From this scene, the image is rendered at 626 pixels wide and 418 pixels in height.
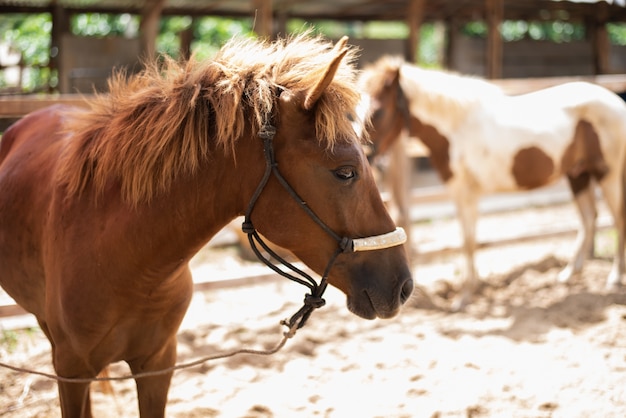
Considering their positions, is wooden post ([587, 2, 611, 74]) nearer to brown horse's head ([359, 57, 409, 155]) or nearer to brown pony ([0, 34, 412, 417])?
brown horse's head ([359, 57, 409, 155])

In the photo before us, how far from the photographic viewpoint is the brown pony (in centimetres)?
161

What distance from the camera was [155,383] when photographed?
2105 mm

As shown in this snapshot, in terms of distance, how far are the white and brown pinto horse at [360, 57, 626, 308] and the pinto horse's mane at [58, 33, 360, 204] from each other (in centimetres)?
303

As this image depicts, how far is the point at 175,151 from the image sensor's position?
5.42 feet

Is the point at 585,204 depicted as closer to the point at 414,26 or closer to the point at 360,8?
the point at 414,26

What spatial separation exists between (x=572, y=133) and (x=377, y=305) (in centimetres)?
393

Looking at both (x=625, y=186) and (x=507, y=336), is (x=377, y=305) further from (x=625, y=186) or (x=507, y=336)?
(x=625, y=186)

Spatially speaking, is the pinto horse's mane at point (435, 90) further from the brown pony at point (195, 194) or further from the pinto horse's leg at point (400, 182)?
the brown pony at point (195, 194)

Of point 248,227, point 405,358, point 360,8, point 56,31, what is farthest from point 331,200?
point 360,8

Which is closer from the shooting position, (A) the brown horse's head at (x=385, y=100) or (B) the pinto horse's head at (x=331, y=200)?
(B) the pinto horse's head at (x=331, y=200)

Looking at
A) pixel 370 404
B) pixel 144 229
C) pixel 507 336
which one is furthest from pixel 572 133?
pixel 144 229

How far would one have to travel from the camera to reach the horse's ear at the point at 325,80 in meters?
1.46

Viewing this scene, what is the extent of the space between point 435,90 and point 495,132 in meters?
0.62

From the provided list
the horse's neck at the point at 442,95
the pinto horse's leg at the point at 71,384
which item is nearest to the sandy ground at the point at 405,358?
the pinto horse's leg at the point at 71,384
